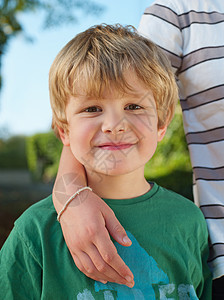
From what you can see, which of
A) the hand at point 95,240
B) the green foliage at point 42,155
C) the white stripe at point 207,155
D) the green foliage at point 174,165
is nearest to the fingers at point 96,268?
the hand at point 95,240

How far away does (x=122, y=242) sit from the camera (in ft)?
4.00

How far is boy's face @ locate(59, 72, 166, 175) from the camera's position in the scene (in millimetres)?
1308

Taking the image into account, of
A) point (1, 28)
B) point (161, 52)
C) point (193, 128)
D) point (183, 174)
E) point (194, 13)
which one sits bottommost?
point (183, 174)

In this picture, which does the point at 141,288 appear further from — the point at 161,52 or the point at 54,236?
the point at 161,52

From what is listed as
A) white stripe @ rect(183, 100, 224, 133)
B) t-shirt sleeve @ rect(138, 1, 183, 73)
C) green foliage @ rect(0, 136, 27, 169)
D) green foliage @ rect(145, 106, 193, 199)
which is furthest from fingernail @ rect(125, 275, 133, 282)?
green foliage @ rect(0, 136, 27, 169)

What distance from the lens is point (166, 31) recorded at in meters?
1.55

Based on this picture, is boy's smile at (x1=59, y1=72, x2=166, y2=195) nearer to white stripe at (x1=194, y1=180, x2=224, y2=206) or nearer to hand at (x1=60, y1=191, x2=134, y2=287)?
hand at (x1=60, y1=191, x2=134, y2=287)

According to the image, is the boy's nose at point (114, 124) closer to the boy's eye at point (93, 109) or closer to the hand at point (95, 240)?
the boy's eye at point (93, 109)

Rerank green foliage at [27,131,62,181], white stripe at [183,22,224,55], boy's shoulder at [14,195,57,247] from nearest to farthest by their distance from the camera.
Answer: boy's shoulder at [14,195,57,247] < white stripe at [183,22,224,55] < green foliage at [27,131,62,181]

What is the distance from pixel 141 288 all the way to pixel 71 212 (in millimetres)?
345

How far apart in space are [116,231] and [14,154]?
714 inches

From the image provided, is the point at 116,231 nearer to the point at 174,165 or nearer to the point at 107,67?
the point at 107,67

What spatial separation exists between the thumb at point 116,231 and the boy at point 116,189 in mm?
110

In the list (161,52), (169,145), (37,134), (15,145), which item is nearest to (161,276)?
(161,52)
